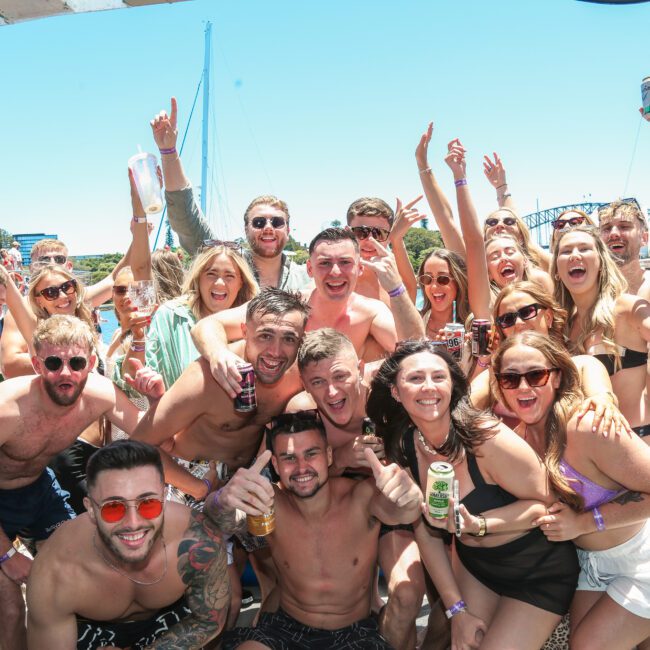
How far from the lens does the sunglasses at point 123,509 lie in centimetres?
280

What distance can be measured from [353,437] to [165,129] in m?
2.98

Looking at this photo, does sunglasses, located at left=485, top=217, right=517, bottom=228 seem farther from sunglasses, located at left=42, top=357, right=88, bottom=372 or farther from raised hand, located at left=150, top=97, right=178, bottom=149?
sunglasses, located at left=42, top=357, right=88, bottom=372

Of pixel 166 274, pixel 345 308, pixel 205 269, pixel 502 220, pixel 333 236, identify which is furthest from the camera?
pixel 166 274

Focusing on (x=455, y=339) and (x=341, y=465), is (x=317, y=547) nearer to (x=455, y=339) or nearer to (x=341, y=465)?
(x=341, y=465)

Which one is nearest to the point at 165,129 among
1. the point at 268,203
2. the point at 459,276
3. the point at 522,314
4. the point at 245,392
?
the point at 268,203

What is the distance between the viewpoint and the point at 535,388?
3.16 m

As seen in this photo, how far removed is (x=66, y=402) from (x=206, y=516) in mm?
1195

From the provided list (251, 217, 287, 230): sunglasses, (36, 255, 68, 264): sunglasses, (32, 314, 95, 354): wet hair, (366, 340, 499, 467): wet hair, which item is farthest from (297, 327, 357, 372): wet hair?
(36, 255, 68, 264): sunglasses

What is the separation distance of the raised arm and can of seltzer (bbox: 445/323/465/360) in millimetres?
1325

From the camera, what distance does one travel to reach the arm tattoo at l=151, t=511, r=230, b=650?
10.0 ft

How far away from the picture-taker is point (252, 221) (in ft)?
15.8

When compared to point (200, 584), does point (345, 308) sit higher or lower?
higher

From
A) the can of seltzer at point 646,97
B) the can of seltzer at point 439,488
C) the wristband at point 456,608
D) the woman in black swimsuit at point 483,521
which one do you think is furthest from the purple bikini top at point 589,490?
the can of seltzer at point 646,97

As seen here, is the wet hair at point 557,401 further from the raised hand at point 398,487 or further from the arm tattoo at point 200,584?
the arm tattoo at point 200,584
